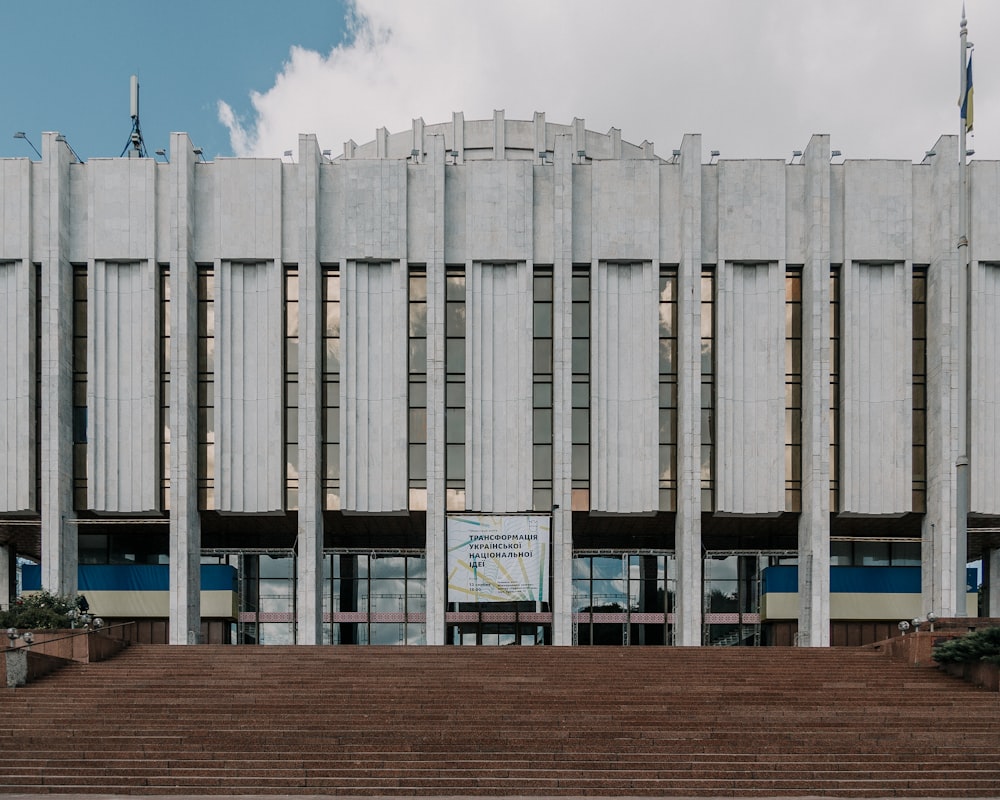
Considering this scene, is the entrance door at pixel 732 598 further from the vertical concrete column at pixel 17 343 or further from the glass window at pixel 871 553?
the vertical concrete column at pixel 17 343

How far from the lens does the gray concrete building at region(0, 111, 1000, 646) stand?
36.5 m

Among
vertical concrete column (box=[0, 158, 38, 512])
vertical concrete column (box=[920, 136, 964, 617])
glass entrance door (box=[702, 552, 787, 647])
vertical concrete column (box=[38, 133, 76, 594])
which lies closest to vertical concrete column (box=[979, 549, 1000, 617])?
vertical concrete column (box=[920, 136, 964, 617])

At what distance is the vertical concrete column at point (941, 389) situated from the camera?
36.1m

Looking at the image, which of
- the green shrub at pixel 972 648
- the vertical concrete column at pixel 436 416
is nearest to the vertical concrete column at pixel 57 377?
the vertical concrete column at pixel 436 416

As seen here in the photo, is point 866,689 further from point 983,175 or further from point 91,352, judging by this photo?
point 91,352

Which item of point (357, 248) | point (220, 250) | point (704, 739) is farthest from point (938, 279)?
point (220, 250)

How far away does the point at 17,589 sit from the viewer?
43625 millimetres

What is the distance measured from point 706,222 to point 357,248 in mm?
12739

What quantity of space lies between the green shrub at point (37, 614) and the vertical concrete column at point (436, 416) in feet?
39.3

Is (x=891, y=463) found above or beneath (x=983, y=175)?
beneath

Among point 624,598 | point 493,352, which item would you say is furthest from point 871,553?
point 493,352

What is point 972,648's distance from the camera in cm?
2419

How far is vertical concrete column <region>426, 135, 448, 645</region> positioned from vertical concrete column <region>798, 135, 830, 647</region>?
505 inches

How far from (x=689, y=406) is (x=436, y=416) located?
353 inches
